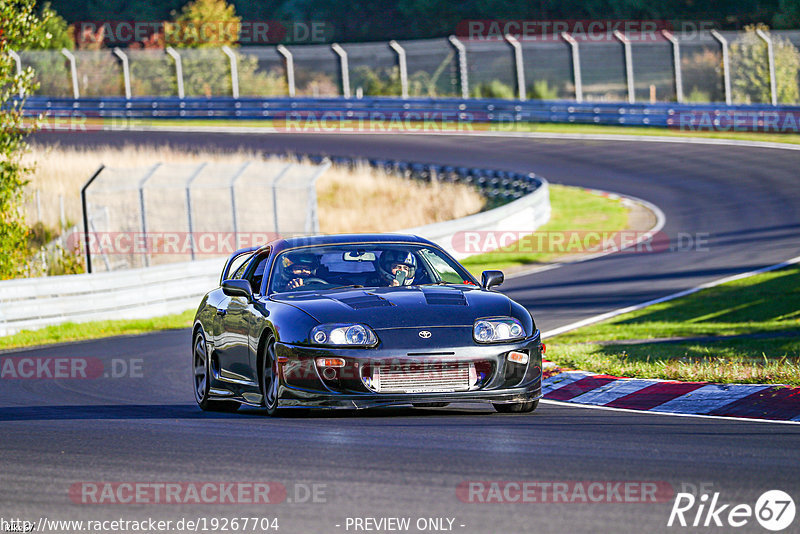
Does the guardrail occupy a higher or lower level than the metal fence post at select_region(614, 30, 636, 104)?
lower

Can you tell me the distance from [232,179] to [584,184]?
36.6 feet

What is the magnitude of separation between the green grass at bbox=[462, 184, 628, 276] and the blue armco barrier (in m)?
9.15

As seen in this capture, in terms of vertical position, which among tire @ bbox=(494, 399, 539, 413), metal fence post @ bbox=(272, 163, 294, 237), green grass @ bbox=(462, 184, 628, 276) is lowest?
green grass @ bbox=(462, 184, 628, 276)

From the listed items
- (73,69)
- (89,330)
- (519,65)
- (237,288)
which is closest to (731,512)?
(237,288)

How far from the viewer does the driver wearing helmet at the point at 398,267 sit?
29.8 feet

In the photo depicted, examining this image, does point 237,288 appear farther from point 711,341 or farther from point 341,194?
point 341,194

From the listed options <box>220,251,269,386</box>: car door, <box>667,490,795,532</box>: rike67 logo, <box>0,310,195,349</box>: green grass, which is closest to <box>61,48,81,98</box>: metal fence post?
<box>0,310,195,349</box>: green grass

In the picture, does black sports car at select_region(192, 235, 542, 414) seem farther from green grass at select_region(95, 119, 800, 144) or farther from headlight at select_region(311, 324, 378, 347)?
green grass at select_region(95, 119, 800, 144)

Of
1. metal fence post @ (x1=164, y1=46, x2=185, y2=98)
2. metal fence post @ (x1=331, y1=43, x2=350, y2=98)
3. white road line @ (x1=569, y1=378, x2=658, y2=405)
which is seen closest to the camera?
white road line @ (x1=569, y1=378, x2=658, y2=405)

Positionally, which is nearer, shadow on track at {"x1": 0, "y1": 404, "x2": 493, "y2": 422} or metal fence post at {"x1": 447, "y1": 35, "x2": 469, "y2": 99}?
shadow on track at {"x1": 0, "y1": 404, "x2": 493, "y2": 422}

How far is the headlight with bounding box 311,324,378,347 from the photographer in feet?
25.6

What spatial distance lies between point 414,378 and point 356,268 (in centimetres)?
159

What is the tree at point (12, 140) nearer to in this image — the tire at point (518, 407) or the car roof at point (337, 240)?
the car roof at point (337, 240)

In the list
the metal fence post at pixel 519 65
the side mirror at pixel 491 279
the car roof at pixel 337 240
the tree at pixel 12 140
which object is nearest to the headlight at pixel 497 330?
the side mirror at pixel 491 279
